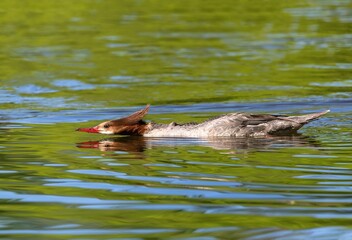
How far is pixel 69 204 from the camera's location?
32.8 ft

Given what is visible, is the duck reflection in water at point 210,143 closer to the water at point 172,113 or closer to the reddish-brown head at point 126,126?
the water at point 172,113

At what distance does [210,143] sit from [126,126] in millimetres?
1498

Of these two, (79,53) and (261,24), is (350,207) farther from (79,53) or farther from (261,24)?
(261,24)

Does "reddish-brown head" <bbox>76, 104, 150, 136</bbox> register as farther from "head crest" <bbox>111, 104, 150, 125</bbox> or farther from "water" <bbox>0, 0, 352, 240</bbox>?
"water" <bbox>0, 0, 352, 240</bbox>

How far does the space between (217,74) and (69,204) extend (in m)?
11.1

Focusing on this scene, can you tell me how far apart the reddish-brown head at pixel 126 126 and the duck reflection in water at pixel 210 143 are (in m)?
0.18

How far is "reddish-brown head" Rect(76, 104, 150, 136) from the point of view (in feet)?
47.9

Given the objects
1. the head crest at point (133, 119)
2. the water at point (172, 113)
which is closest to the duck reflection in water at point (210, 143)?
the water at point (172, 113)

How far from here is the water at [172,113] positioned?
934 cm

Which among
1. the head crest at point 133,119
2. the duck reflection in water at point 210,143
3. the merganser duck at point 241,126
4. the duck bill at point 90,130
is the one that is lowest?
the duck reflection in water at point 210,143

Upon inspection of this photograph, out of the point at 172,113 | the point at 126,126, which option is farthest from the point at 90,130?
the point at 172,113

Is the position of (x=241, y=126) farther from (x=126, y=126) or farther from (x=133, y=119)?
(x=126, y=126)

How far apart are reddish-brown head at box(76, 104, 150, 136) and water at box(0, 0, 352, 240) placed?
160 millimetres

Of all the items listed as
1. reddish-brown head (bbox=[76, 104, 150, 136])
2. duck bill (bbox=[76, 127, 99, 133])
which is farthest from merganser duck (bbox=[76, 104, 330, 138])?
reddish-brown head (bbox=[76, 104, 150, 136])
